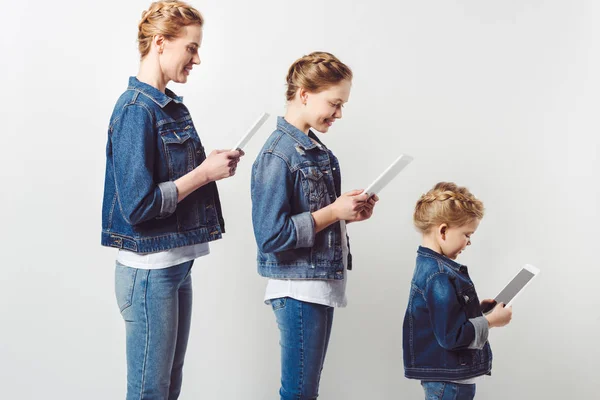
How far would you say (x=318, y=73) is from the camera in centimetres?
189

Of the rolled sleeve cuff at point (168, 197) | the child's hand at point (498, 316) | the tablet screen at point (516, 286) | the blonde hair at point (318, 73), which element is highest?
the blonde hair at point (318, 73)

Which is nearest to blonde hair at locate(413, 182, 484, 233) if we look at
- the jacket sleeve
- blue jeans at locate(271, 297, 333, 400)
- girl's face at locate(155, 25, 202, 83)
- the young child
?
the young child

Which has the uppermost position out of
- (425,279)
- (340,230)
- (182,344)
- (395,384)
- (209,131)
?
(209,131)

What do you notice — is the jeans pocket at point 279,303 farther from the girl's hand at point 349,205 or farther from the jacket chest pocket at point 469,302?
the jacket chest pocket at point 469,302

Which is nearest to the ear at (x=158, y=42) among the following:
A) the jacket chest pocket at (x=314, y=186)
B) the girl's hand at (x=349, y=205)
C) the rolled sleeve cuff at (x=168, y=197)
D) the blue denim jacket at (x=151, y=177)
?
the blue denim jacket at (x=151, y=177)

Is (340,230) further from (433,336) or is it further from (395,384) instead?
(395,384)

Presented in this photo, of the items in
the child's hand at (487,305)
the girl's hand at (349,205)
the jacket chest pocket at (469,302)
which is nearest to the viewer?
the girl's hand at (349,205)

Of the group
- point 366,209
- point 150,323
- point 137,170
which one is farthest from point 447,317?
point 137,170

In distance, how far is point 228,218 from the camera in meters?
2.83

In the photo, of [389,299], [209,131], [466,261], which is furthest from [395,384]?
[209,131]

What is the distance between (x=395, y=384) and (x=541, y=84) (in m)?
1.34

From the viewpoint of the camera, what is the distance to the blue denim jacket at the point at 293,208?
1.83 meters

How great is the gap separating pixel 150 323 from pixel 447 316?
0.75 metres

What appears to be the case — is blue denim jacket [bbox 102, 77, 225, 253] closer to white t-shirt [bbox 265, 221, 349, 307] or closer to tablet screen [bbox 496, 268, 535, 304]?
white t-shirt [bbox 265, 221, 349, 307]
